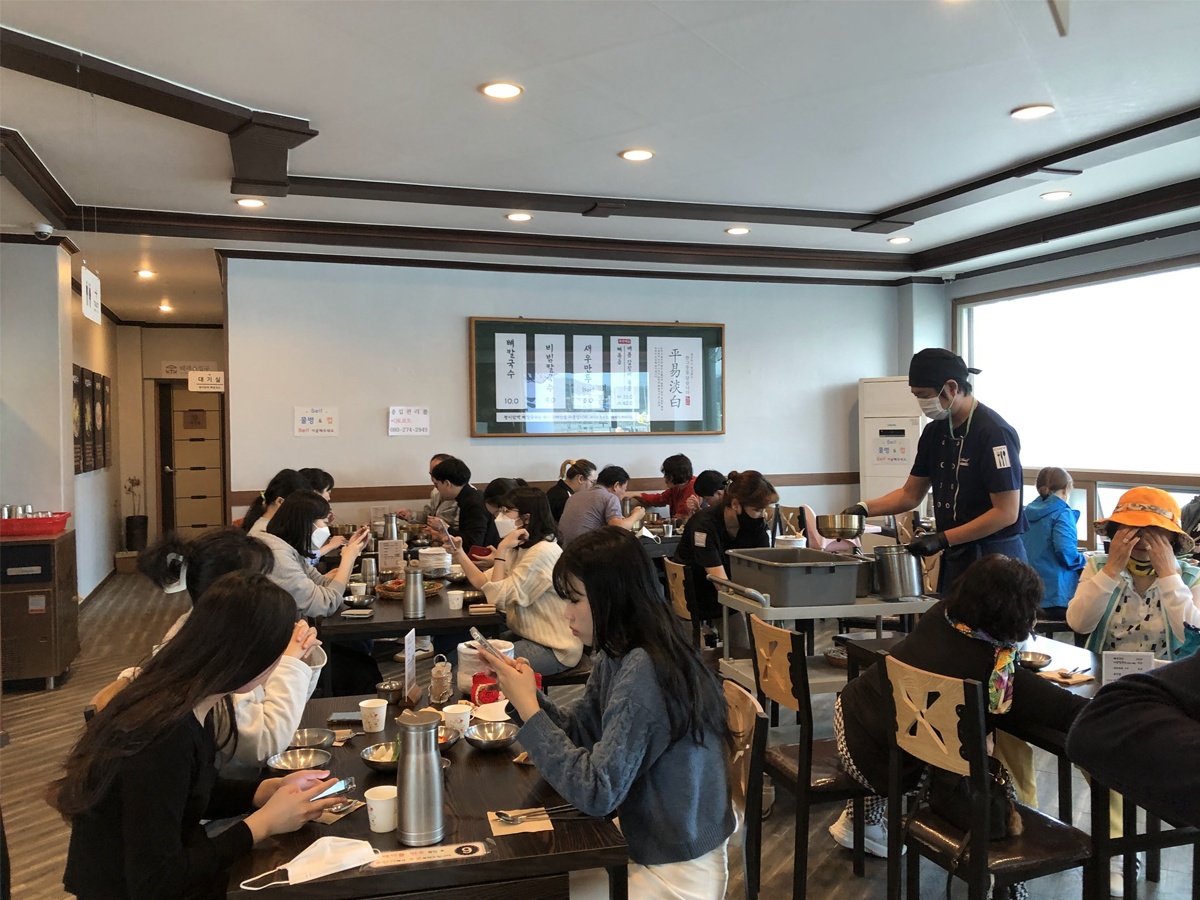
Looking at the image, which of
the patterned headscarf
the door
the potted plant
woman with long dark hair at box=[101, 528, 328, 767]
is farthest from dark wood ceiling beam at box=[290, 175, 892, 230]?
the door

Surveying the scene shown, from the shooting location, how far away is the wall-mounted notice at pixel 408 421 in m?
6.33

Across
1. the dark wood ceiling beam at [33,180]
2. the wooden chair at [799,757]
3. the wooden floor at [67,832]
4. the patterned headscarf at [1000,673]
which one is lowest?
the wooden floor at [67,832]

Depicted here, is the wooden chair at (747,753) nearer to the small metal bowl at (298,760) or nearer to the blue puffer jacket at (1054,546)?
the small metal bowl at (298,760)

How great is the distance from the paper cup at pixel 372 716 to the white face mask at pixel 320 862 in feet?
1.81

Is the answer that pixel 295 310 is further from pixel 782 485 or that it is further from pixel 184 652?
pixel 184 652

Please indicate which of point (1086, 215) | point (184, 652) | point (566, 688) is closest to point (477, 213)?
point (566, 688)

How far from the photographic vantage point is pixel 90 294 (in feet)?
13.3

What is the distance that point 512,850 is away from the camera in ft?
4.99

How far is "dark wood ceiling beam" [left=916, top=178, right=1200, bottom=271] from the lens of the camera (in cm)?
518

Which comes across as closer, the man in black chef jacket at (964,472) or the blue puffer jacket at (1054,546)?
the man in black chef jacket at (964,472)

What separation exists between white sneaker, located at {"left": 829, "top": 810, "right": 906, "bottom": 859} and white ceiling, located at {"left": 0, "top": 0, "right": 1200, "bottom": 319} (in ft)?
8.87

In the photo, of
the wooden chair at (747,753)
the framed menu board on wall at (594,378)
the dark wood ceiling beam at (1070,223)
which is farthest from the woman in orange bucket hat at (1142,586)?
the framed menu board on wall at (594,378)

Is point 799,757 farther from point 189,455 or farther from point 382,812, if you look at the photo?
point 189,455

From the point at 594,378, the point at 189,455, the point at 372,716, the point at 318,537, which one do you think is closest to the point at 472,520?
the point at 318,537
